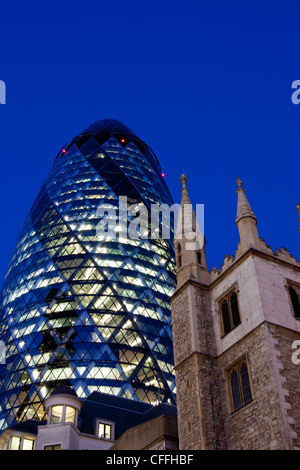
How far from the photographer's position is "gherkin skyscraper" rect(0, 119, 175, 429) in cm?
4747

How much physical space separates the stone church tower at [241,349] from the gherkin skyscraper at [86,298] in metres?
20.8

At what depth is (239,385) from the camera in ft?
77.9

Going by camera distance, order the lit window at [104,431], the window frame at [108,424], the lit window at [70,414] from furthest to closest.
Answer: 1. the lit window at [104,431]
2. the window frame at [108,424]
3. the lit window at [70,414]

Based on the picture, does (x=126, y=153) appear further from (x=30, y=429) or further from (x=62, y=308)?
(x=30, y=429)

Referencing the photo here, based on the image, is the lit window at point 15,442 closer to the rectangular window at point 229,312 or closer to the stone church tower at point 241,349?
the stone church tower at point 241,349

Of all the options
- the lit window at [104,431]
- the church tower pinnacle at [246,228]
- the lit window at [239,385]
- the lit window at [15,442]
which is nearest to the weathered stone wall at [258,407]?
the lit window at [239,385]

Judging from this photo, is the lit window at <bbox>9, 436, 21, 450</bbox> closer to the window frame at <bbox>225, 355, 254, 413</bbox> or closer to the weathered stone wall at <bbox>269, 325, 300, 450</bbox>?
the window frame at <bbox>225, 355, 254, 413</bbox>

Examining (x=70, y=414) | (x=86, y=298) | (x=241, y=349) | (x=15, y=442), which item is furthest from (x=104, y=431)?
(x=86, y=298)

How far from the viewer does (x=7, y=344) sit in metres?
52.1

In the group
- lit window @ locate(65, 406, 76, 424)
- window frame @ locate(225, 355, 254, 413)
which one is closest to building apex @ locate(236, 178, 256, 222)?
window frame @ locate(225, 355, 254, 413)

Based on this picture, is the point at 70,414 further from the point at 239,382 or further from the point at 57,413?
the point at 239,382

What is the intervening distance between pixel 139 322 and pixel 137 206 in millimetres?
13632

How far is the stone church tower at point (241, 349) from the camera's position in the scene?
2203 cm
